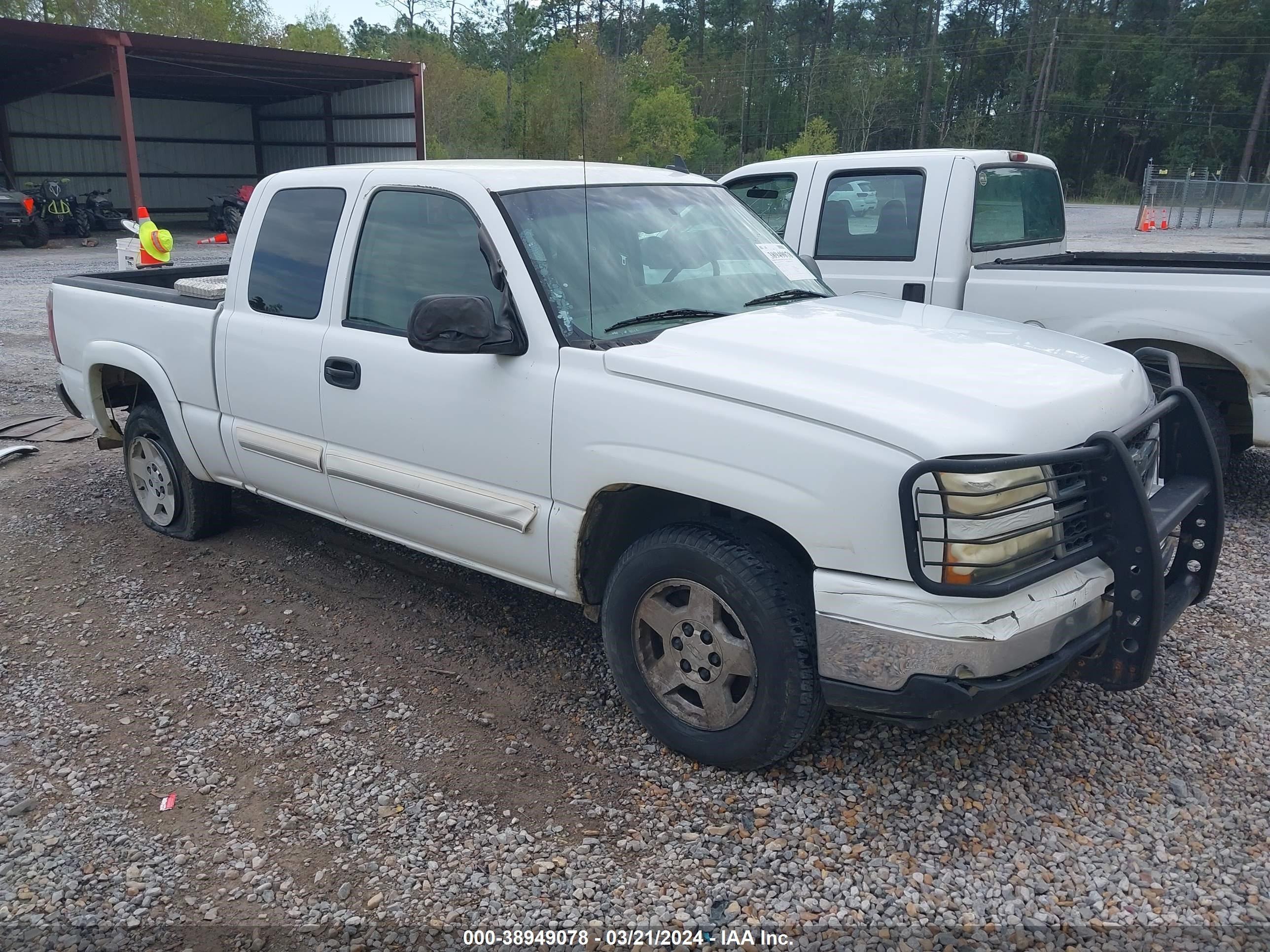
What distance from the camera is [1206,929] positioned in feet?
8.59

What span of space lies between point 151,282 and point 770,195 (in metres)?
4.09

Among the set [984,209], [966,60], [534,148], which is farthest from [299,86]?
[966,60]

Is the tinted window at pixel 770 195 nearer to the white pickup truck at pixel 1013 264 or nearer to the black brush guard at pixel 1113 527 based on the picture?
the white pickup truck at pixel 1013 264

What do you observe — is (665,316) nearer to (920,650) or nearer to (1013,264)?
(920,650)

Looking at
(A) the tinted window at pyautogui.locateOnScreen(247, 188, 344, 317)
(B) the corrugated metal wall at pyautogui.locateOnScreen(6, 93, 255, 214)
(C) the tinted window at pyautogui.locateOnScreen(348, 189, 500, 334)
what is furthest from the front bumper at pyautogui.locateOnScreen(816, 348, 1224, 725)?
(B) the corrugated metal wall at pyautogui.locateOnScreen(6, 93, 255, 214)

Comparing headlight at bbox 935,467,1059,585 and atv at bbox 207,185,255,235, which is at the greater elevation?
headlight at bbox 935,467,1059,585

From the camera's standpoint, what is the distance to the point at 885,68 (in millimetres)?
69062

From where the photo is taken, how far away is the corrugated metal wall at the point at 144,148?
2977 centimetres

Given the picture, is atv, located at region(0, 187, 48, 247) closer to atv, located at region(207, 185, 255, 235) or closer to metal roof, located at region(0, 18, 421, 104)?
metal roof, located at region(0, 18, 421, 104)

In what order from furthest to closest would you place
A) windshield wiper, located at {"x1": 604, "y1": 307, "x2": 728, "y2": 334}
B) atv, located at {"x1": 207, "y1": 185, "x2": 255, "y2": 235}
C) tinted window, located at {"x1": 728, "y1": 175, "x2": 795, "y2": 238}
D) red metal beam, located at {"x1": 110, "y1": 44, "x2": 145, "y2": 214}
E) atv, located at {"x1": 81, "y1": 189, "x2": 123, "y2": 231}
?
atv, located at {"x1": 81, "y1": 189, "x2": 123, "y2": 231}, atv, located at {"x1": 207, "y1": 185, "x2": 255, "y2": 235}, red metal beam, located at {"x1": 110, "y1": 44, "x2": 145, "y2": 214}, tinted window, located at {"x1": 728, "y1": 175, "x2": 795, "y2": 238}, windshield wiper, located at {"x1": 604, "y1": 307, "x2": 728, "y2": 334}

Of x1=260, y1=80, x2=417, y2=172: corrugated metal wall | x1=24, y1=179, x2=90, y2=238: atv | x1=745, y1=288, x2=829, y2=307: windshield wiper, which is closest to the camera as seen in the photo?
x1=745, y1=288, x2=829, y2=307: windshield wiper

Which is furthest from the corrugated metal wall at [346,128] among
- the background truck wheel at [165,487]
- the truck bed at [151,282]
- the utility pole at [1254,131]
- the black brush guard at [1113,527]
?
the utility pole at [1254,131]

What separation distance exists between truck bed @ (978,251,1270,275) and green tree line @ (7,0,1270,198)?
104 feet

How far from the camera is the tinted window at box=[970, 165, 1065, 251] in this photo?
6.48 meters
